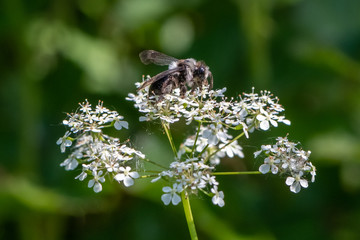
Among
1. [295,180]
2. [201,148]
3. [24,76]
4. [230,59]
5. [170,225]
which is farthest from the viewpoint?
[230,59]

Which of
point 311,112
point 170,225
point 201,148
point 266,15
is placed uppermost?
point 266,15

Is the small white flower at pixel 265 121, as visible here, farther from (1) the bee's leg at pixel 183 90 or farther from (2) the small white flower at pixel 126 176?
(2) the small white flower at pixel 126 176

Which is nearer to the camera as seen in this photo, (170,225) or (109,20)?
(170,225)

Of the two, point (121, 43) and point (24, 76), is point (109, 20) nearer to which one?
point (121, 43)

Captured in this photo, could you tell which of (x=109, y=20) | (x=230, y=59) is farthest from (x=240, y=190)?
(x=109, y=20)

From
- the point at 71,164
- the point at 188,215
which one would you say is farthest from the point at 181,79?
the point at 188,215

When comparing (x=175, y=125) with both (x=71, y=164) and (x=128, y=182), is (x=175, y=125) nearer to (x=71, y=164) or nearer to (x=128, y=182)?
(x=71, y=164)
